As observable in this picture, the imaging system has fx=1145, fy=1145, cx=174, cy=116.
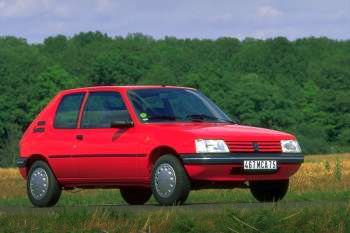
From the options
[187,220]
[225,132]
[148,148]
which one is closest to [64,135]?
[148,148]

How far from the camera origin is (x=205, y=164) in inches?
520

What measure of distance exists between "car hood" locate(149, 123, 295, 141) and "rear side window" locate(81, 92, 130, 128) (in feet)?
3.02

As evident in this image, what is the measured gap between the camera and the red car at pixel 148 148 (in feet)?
43.7

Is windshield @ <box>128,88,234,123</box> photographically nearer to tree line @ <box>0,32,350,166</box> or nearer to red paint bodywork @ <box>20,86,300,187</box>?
red paint bodywork @ <box>20,86,300,187</box>

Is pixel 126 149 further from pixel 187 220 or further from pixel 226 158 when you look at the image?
pixel 187 220

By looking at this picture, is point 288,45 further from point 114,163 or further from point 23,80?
point 114,163

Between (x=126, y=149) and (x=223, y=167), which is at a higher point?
(x=126, y=149)

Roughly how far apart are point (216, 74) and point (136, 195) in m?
124

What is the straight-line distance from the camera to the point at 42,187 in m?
15.0

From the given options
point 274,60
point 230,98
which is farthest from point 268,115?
point 274,60

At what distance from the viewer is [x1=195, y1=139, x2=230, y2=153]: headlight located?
13.2 m

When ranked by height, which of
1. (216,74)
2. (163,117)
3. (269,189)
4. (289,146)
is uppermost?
(163,117)

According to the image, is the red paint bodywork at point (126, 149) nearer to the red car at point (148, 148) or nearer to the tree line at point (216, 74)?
the red car at point (148, 148)

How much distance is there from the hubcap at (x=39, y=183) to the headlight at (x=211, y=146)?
2.69m
